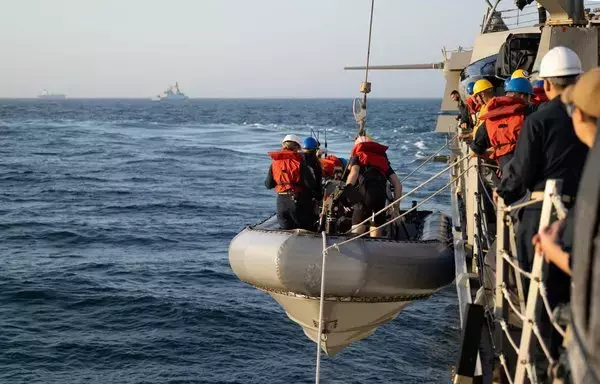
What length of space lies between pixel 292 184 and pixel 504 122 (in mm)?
2999

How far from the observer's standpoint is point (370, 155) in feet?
27.1

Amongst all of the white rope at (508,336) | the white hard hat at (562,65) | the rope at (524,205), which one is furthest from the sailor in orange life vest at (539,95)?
the white rope at (508,336)

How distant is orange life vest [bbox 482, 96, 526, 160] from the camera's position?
6.09m

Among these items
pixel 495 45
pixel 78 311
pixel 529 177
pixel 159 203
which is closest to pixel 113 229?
pixel 159 203

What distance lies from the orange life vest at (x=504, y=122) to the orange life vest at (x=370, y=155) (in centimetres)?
211

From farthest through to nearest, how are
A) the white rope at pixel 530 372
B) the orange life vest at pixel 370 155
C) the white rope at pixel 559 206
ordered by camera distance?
the orange life vest at pixel 370 155 → the white rope at pixel 530 372 → the white rope at pixel 559 206

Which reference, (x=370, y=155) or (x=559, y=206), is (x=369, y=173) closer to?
(x=370, y=155)

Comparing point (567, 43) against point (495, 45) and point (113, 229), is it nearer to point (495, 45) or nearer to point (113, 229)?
point (495, 45)

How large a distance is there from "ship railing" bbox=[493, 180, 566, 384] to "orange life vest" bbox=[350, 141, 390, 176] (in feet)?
10.5

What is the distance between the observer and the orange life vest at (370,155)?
8.23 metres

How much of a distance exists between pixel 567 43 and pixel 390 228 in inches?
196

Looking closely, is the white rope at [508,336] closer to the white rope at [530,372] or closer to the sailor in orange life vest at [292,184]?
the white rope at [530,372]

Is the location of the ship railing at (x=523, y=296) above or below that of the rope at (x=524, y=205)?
below

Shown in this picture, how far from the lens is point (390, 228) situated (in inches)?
369
